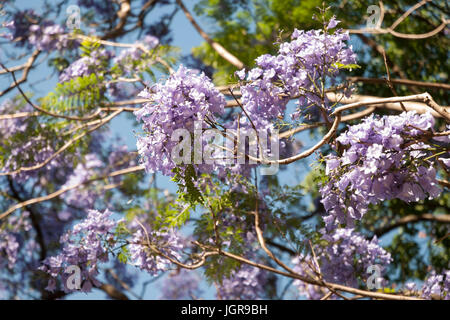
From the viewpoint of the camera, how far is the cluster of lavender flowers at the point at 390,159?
212cm

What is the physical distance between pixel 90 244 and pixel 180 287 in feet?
12.6

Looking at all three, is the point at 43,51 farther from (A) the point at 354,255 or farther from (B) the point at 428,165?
(B) the point at 428,165

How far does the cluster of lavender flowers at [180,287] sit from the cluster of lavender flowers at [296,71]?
194 inches

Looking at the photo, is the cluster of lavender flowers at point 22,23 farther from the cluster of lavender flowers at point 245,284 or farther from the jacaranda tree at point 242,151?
the cluster of lavender flowers at point 245,284

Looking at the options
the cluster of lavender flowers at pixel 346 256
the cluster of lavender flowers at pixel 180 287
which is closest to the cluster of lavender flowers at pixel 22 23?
the cluster of lavender flowers at pixel 180 287

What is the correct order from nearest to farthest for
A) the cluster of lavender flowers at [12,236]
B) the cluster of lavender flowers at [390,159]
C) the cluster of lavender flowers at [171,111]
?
the cluster of lavender flowers at [390,159] < the cluster of lavender flowers at [171,111] < the cluster of lavender flowers at [12,236]

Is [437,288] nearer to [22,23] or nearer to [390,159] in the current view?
[390,159]

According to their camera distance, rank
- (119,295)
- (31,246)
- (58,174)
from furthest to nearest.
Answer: (58,174) < (31,246) < (119,295)

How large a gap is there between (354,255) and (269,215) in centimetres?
71

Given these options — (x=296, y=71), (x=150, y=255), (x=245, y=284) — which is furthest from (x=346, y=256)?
(x=296, y=71)

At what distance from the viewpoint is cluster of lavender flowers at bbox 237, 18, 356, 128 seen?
2617 millimetres
